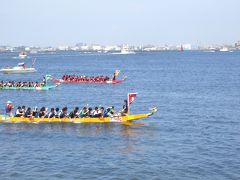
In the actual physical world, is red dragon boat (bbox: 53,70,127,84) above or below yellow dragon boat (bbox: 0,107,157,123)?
above

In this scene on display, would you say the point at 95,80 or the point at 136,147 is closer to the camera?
the point at 136,147

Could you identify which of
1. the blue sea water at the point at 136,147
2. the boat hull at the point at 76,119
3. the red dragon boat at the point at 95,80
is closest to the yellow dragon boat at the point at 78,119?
the boat hull at the point at 76,119

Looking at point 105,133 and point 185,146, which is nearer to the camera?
point 185,146

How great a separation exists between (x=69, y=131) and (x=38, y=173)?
1048 centimetres

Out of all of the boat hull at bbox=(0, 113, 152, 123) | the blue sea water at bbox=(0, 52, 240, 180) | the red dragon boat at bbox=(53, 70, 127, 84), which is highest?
the red dragon boat at bbox=(53, 70, 127, 84)

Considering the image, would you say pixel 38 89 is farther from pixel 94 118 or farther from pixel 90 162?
pixel 90 162

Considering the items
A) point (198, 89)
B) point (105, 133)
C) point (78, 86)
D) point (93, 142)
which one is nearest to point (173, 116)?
point (105, 133)

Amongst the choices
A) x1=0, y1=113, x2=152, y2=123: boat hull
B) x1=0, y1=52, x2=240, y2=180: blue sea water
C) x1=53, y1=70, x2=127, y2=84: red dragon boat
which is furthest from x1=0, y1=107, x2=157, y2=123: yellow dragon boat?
x1=53, y1=70, x2=127, y2=84: red dragon boat

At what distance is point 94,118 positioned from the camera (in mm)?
37625

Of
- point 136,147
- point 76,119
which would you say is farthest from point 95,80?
point 136,147

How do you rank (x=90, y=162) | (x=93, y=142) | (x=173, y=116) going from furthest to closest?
(x=173, y=116), (x=93, y=142), (x=90, y=162)

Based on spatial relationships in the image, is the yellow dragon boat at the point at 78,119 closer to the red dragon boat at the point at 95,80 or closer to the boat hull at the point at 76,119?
the boat hull at the point at 76,119

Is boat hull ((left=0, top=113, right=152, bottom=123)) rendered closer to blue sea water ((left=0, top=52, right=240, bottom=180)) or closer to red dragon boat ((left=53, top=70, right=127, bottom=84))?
blue sea water ((left=0, top=52, right=240, bottom=180))

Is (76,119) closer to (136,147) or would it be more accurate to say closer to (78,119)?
(78,119)
